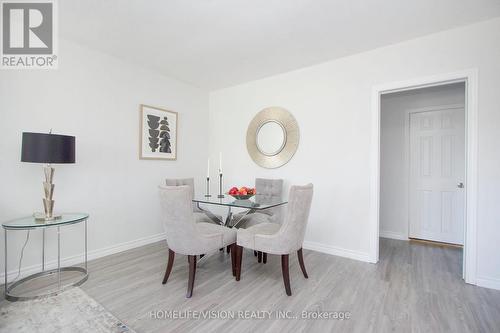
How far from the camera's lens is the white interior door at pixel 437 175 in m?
3.36

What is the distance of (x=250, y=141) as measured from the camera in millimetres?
3830

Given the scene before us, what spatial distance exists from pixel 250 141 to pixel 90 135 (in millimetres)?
2182

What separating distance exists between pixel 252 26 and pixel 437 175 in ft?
11.2

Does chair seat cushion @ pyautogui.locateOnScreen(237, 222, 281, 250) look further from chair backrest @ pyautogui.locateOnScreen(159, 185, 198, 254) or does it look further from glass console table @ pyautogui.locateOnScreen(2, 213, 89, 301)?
glass console table @ pyautogui.locateOnScreen(2, 213, 89, 301)

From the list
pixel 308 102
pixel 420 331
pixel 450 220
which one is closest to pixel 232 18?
pixel 308 102

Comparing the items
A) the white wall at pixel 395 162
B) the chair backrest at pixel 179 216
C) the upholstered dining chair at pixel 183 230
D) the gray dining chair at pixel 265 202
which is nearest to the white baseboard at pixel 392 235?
the white wall at pixel 395 162

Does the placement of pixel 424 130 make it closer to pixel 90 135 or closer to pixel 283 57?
pixel 283 57

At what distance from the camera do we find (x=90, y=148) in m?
2.78

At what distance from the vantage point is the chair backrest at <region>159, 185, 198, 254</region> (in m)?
1.91

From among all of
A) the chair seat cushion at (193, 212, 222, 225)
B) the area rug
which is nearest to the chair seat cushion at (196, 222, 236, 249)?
the chair seat cushion at (193, 212, 222, 225)

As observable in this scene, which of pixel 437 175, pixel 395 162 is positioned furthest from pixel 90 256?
pixel 437 175

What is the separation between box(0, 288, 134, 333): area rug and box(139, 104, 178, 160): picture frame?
185cm

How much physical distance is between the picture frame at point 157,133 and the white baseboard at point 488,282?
390 centimetres

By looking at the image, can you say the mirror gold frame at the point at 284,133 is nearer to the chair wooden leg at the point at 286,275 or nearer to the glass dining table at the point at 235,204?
the glass dining table at the point at 235,204
